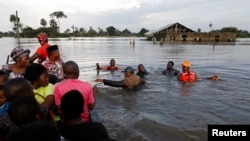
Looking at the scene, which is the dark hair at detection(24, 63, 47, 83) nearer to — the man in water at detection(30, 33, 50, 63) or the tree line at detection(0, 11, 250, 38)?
the man in water at detection(30, 33, 50, 63)

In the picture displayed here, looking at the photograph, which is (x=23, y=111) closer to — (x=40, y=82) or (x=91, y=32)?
(x=40, y=82)

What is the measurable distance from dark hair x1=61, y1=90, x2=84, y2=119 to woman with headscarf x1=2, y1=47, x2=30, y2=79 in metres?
2.03

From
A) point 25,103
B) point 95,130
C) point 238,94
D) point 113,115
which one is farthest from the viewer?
point 238,94

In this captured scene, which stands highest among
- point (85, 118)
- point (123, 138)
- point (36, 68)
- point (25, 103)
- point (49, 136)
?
point (36, 68)

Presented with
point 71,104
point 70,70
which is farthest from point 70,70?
point 71,104

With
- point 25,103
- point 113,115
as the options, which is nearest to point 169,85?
point 113,115

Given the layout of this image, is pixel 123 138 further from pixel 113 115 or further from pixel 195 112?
pixel 195 112

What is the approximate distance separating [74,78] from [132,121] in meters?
3.15

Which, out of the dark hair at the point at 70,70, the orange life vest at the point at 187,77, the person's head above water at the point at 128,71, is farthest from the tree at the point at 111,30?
the dark hair at the point at 70,70

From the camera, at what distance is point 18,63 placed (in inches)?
174

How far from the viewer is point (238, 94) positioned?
29.2 feet

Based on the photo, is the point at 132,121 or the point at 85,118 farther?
the point at 132,121

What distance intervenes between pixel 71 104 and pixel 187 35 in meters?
57.5

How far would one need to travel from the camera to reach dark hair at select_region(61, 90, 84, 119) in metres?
2.68
